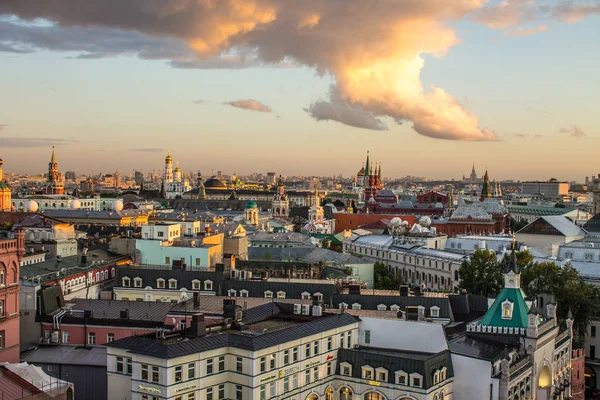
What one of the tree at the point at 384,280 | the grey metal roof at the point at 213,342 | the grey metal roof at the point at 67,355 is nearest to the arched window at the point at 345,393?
the grey metal roof at the point at 213,342

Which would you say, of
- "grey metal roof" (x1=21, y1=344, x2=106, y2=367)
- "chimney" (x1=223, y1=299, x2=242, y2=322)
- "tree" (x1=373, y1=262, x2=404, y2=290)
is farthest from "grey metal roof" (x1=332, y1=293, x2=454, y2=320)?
"tree" (x1=373, y1=262, x2=404, y2=290)

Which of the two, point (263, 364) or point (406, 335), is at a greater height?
point (263, 364)

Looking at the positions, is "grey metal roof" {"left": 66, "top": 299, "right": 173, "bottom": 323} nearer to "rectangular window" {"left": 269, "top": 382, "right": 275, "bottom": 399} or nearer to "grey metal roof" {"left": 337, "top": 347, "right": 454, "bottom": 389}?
"grey metal roof" {"left": 337, "top": 347, "right": 454, "bottom": 389}

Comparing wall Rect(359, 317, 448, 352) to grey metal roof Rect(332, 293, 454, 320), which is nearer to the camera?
wall Rect(359, 317, 448, 352)

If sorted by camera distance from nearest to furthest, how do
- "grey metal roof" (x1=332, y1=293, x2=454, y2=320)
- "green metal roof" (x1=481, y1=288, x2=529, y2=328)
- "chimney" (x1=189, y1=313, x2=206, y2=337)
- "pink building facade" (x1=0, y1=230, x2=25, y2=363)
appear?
"chimney" (x1=189, y1=313, x2=206, y2=337)
"pink building facade" (x1=0, y1=230, x2=25, y2=363)
"green metal roof" (x1=481, y1=288, x2=529, y2=328)
"grey metal roof" (x1=332, y1=293, x2=454, y2=320)

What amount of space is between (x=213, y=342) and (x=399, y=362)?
12.4m

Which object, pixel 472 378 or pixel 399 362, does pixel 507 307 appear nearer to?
pixel 472 378

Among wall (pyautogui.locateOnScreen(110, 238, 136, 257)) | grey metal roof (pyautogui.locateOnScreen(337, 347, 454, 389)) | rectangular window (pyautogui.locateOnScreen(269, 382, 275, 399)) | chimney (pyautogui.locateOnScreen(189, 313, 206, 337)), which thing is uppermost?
wall (pyautogui.locateOnScreen(110, 238, 136, 257))

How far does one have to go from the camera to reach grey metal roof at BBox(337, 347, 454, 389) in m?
49.2

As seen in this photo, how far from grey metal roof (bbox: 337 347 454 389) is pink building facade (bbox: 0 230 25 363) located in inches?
852

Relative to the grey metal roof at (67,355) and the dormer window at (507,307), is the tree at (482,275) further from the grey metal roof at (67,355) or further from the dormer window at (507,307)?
the grey metal roof at (67,355)

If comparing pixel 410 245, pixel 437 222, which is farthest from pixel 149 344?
pixel 437 222

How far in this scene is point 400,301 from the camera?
2557 inches

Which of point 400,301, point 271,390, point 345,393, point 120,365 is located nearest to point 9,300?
point 120,365
